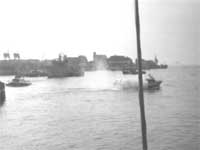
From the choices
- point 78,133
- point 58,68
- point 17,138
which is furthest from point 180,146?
point 58,68

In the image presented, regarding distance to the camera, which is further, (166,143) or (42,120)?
(42,120)

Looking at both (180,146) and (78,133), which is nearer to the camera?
(180,146)

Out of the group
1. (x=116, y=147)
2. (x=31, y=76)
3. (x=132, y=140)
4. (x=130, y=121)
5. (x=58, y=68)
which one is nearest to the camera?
(x=116, y=147)

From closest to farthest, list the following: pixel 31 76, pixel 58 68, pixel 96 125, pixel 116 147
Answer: pixel 116 147
pixel 96 125
pixel 58 68
pixel 31 76

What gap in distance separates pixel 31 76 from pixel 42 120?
140 m

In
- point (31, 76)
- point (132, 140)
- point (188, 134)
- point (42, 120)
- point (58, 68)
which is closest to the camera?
point (132, 140)

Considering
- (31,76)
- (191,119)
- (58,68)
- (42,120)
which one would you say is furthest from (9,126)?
(31,76)

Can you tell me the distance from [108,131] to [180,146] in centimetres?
675

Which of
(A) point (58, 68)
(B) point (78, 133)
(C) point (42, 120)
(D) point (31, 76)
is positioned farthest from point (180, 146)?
(D) point (31, 76)

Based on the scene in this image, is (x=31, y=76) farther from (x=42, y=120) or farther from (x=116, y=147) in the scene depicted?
(x=116, y=147)

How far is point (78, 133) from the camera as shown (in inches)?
897

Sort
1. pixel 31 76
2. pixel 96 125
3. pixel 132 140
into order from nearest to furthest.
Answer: pixel 132 140 < pixel 96 125 < pixel 31 76

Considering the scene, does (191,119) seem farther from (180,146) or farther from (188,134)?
(180,146)

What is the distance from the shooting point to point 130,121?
27266 mm
